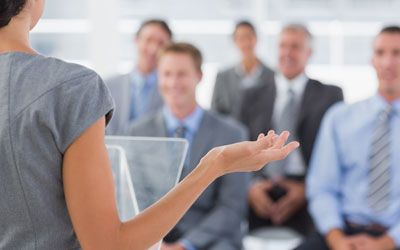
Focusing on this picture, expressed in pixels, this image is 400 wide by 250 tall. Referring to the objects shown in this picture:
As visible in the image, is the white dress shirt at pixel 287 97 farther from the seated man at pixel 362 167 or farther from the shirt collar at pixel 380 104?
the shirt collar at pixel 380 104

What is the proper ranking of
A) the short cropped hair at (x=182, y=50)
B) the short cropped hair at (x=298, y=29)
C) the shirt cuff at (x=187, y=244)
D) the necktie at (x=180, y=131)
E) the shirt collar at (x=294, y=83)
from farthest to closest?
the short cropped hair at (x=298, y=29), the shirt collar at (x=294, y=83), the short cropped hair at (x=182, y=50), the necktie at (x=180, y=131), the shirt cuff at (x=187, y=244)

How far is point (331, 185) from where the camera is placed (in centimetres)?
315

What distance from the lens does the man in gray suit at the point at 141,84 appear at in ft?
12.7

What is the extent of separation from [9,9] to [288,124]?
9.73 feet

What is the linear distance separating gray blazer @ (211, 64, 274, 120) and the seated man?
1.72 m

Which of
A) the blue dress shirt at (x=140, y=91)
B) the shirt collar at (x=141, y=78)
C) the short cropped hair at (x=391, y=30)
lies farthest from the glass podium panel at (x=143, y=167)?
the shirt collar at (x=141, y=78)

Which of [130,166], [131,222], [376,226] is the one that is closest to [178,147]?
[130,166]

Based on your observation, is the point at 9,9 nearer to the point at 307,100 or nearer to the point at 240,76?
the point at 307,100

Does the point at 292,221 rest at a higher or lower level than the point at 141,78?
lower

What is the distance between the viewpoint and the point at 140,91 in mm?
4035

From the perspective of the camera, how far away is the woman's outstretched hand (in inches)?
39.9

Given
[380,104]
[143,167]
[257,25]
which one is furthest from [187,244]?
[257,25]

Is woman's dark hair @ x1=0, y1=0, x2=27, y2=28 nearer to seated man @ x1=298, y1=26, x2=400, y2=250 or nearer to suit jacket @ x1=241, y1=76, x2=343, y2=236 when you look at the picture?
seated man @ x1=298, y1=26, x2=400, y2=250

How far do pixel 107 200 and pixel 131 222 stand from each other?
0.18 ft
